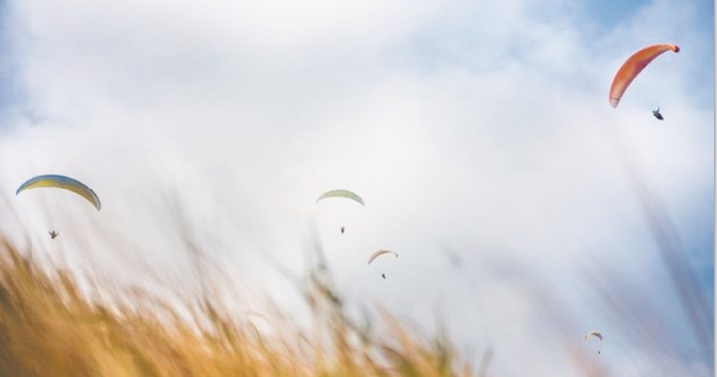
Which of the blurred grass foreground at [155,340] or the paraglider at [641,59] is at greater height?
the paraglider at [641,59]

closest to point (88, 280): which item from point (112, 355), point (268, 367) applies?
point (112, 355)

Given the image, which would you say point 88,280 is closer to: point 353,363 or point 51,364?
point 51,364

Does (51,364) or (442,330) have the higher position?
(442,330)

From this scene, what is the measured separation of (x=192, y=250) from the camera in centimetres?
Answer: 165

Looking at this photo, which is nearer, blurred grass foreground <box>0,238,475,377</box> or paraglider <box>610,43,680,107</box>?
blurred grass foreground <box>0,238,475,377</box>

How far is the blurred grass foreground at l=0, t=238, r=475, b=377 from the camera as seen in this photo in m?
1.38

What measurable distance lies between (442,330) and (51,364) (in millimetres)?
804

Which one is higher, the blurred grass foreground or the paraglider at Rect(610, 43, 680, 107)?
the paraglider at Rect(610, 43, 680, 107)

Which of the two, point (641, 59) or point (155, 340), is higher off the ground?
point (641, 59)

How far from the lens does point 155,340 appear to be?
151 centimetres

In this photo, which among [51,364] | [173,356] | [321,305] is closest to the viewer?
[51,364]

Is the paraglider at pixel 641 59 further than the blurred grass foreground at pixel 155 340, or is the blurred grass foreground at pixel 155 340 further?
the paraglider at pixel 641 59

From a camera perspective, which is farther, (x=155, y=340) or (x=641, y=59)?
(x=641, y=59)

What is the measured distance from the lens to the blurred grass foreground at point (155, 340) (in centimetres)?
138
